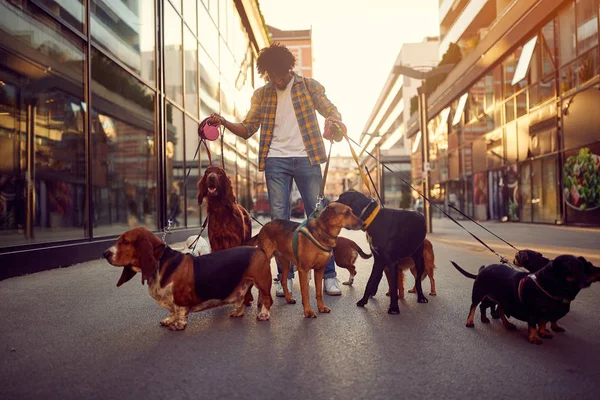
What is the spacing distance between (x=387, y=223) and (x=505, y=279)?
1190 mm

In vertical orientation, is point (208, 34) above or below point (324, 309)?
above

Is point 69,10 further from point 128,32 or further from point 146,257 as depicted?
point 146,257

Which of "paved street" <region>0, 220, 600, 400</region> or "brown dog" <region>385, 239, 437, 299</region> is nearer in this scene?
"paved street" <region>0, 220, 600, 400</region>

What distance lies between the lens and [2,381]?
246cm

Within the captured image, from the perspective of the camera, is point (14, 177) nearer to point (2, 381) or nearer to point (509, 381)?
point (2, 381)

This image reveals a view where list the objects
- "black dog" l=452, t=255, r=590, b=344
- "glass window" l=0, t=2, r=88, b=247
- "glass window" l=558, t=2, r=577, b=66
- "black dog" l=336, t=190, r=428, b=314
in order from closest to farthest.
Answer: "black dog" l=452, t=255, r=590, b=344
"black dog" l=336, t=190, r=428, b=314
"glass window" l=0, t=2, r=88, b=247
"glass window" l=558, t=2, r=577, b=66

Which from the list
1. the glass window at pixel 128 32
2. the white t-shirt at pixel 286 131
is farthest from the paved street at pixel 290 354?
the glass window at pixel 128 32

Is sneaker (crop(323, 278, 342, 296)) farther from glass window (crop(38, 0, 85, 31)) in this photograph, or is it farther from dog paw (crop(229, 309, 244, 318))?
glass window (crop(38, 0, 85, 31))

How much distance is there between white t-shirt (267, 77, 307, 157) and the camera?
5.10 meters

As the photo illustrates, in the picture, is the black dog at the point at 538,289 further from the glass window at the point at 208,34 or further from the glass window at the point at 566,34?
the glass window at the point at 566,34

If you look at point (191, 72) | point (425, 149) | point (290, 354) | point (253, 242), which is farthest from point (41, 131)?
point (425, 149)

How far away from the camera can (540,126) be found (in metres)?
18.0

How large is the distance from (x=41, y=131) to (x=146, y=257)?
6.78 m

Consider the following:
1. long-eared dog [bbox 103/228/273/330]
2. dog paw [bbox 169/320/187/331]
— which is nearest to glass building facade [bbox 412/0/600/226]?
long-eared dog [bbox 103/228/273/330]
